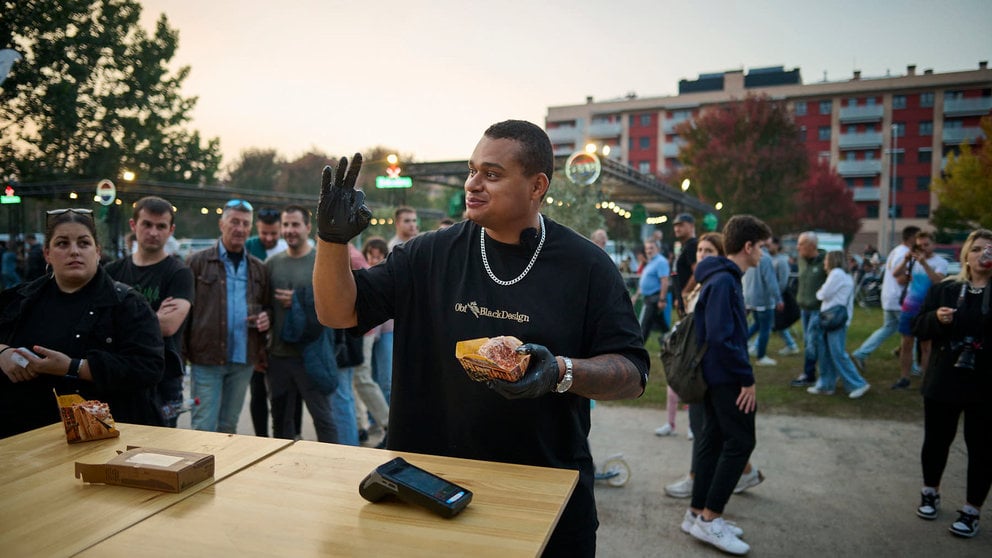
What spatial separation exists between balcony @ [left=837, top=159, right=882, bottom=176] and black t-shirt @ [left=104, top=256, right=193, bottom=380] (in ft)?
208

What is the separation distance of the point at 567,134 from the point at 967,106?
120 feet

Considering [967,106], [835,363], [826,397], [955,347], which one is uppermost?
[967,106]

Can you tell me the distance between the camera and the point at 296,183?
49000mm

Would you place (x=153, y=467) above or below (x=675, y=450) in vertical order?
above

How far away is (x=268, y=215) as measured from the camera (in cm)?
544

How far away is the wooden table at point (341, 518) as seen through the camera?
1313 millimetres

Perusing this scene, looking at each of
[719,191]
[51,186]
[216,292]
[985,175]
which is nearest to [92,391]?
[216,292]

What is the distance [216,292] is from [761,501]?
4.37 metres

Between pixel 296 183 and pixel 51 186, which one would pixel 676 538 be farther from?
pixel 296 183

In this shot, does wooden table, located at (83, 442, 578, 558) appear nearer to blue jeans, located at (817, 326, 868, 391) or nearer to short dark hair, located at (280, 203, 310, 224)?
short dark hair, located at (280, 203, 310, 224)

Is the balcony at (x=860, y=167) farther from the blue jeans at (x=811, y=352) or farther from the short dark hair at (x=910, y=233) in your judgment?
the blue jeans at (x=811, y=352)

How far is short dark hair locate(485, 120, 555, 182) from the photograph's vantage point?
2.11 m

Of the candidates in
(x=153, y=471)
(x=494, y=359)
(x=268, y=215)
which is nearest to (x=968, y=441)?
(x=494, y=359)

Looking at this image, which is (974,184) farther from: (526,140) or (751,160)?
(526,140)
